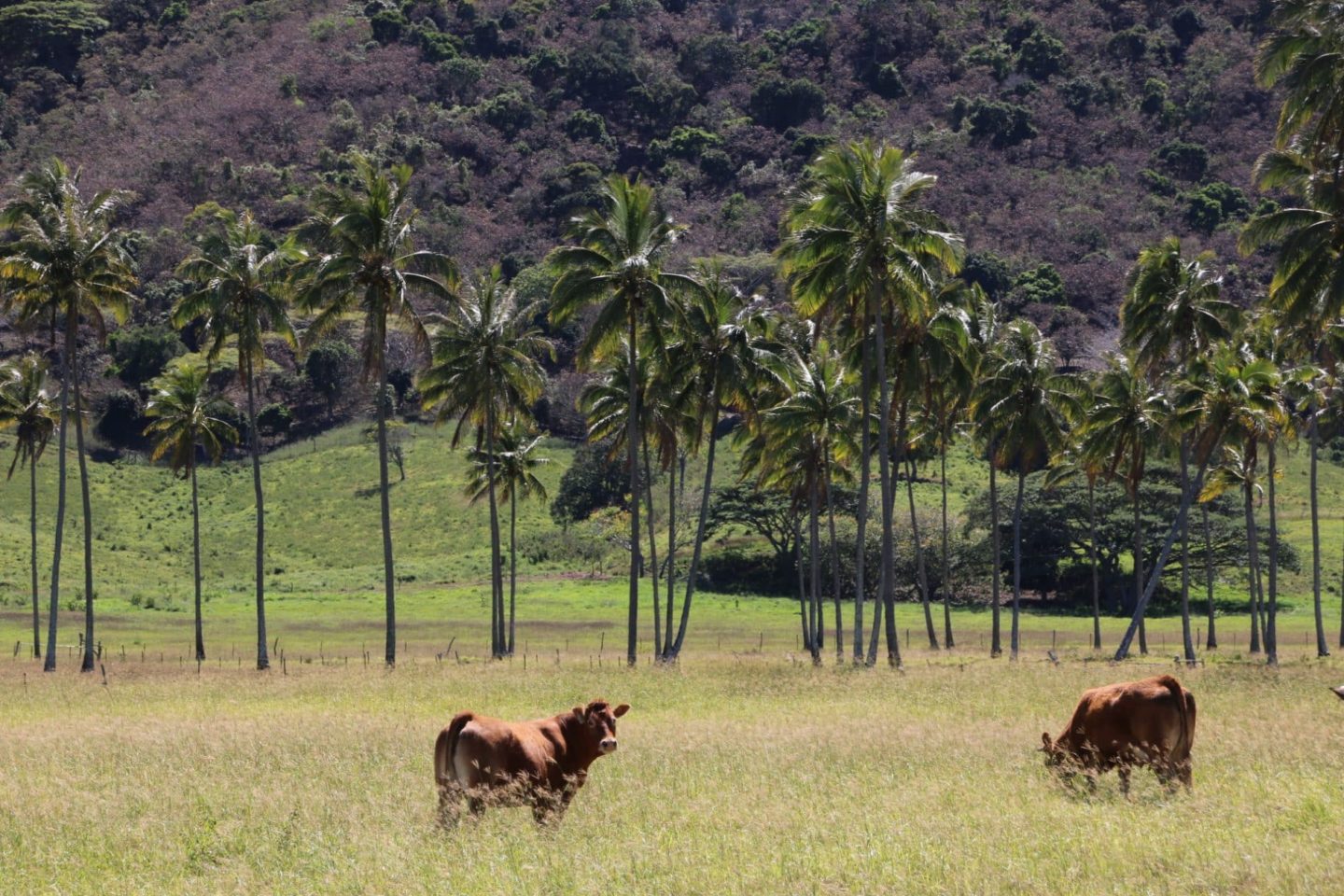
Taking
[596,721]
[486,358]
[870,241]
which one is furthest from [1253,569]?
[596,721]

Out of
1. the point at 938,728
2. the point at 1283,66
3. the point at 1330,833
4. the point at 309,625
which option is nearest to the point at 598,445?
the point at 309,625

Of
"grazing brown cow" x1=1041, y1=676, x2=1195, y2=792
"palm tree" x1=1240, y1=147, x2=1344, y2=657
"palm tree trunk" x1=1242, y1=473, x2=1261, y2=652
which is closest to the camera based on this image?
"grazing brown cow" x1=1041, y1=676, x2=1195, y2=792

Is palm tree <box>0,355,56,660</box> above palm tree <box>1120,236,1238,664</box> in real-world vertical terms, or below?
below

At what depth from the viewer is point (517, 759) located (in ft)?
52.7

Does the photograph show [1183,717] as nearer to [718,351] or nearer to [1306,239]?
[1306,239]

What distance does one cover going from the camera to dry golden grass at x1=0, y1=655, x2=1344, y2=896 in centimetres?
1358

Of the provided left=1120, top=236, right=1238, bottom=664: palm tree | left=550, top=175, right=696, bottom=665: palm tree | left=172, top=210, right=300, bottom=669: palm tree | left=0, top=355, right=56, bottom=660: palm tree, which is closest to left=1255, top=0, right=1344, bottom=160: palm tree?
left=1120, top=236, right=1238, bottom=664: palm tree

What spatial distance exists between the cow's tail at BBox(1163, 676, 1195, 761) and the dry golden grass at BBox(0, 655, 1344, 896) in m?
0.58

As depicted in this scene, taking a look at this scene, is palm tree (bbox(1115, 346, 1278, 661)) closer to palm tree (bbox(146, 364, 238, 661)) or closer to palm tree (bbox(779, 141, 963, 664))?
palm tree (bbox(779, 141, 963, 664))

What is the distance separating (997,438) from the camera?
6109cm

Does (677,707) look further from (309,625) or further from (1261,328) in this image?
(309,625)

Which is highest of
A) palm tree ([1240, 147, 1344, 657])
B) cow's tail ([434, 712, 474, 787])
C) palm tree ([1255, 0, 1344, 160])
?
palm tree ([1255, 0, 1344, 160])

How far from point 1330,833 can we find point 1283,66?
2768 centimetres

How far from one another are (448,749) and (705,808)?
3.43 meters
